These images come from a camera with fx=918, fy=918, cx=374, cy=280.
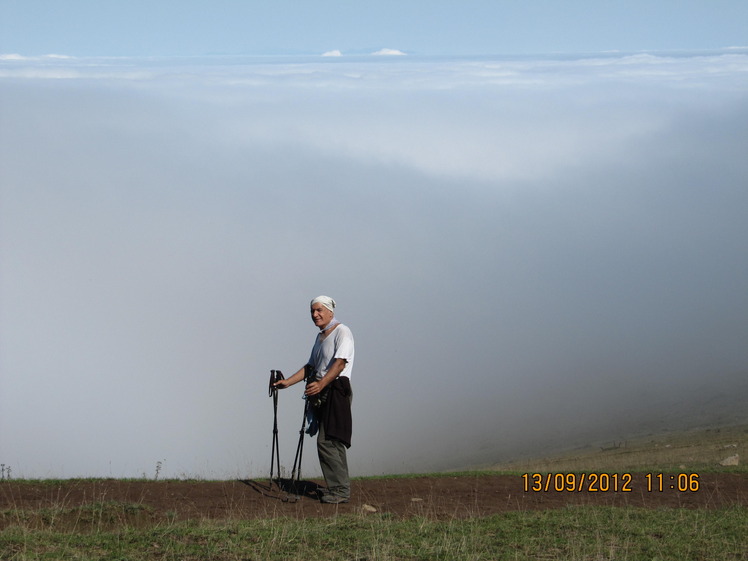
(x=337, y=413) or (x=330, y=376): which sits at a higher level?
(x=330, y=376)

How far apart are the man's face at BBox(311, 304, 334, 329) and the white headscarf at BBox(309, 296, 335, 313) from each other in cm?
4

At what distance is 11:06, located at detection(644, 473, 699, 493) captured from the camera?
47.3 feet

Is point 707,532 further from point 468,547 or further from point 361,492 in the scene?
point 361,492

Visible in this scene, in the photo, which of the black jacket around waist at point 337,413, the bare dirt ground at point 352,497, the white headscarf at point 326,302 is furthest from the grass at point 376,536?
the white headscarf at point 326,302

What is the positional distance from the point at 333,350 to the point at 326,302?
2.03ft

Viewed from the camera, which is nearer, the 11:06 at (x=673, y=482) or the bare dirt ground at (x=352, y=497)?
the bare dirt ground at (x=352, y=497)

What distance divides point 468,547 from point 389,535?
3.03 feet

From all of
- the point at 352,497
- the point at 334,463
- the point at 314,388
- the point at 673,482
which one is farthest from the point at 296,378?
the point at 673,482

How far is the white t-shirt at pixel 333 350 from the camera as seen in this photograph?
1158 cm

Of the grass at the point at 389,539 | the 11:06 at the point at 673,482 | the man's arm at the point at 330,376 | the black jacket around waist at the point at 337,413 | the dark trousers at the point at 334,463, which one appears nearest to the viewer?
the grass at the point at 389,539

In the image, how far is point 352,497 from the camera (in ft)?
41.9

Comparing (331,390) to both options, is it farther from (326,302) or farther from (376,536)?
(376,536)

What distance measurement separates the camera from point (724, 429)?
106 ft

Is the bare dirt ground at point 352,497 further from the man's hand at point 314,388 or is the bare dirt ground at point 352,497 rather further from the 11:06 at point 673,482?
the man's hand at point 314,388
